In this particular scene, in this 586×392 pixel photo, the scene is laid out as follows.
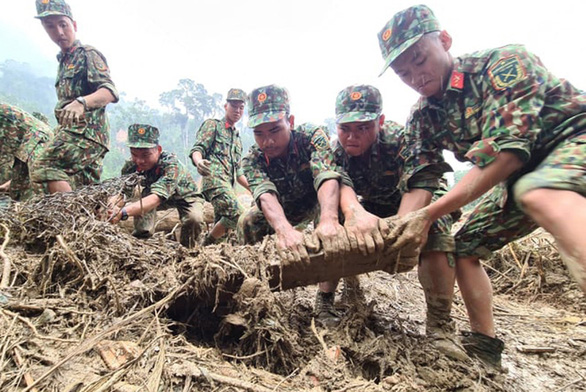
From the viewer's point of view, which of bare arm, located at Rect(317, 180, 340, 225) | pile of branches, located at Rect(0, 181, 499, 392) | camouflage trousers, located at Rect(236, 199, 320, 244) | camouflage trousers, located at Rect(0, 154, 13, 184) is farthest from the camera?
camouflage trousers, located at Rect(0, 154, 13, 184)

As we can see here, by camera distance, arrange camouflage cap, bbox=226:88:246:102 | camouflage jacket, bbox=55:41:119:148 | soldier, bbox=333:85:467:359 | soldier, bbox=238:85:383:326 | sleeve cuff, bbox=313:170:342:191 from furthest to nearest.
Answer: camouflage cap, bbox=226:88:246:102, camouflage jacket, bbox=55:41:119:148, sleeve cuff, bbox=313:170:342:191, soldier, bbox=333:85:467:359, soldier, bbox=238:85:383:326

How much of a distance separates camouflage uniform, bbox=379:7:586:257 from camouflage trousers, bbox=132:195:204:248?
3308 millimetres

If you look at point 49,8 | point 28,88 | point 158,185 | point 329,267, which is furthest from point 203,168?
point 28,88

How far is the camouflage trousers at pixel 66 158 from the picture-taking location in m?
3.45

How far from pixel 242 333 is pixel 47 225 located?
1678 mm

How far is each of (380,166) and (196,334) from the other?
188cm

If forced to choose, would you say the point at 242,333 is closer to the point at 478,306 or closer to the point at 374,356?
the point at 374,356

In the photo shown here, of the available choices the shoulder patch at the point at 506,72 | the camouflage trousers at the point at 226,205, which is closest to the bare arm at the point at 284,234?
the shoulder patch at the point at 506,72

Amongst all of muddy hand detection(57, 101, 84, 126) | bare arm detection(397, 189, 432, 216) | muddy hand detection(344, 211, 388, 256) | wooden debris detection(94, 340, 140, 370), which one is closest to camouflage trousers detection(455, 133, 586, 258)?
bare arm detection(397, 189, 432, 216)

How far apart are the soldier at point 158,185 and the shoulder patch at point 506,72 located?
355cm

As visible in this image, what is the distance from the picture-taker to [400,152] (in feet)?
8.16

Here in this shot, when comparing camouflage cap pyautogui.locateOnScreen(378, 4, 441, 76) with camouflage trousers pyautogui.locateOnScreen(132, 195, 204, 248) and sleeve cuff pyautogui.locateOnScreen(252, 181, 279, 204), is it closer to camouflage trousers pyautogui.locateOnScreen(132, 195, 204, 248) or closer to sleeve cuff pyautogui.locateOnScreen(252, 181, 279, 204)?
sleeve cuff pyautogui.locateOnScreen(252, 181, 279, 204)

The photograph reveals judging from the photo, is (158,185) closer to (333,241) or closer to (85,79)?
(85,79)

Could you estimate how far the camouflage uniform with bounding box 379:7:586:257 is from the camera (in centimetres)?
150
